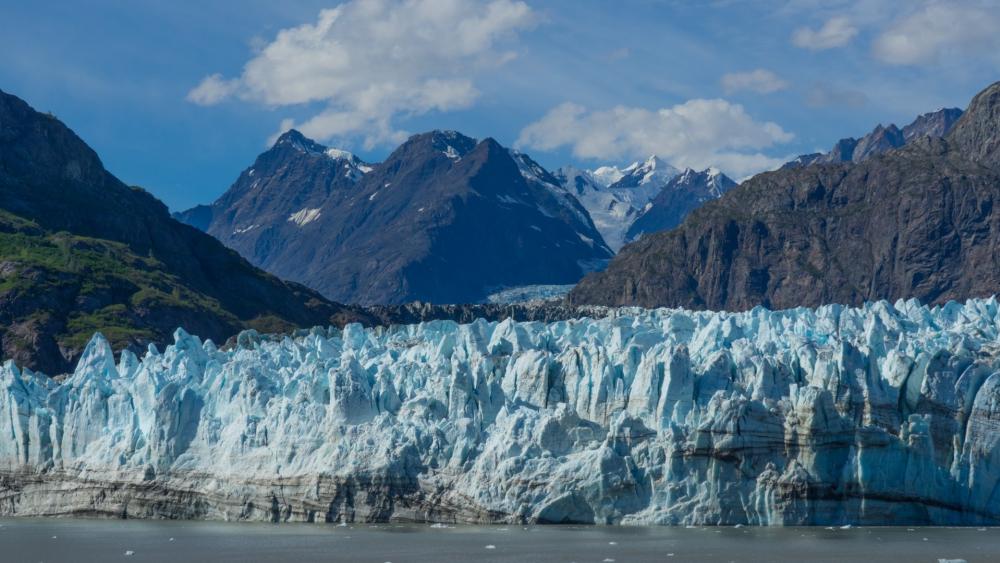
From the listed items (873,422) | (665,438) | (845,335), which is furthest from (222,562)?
(845,335)

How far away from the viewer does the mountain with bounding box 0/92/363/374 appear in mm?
129875

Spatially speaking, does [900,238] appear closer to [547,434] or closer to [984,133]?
[984,133]

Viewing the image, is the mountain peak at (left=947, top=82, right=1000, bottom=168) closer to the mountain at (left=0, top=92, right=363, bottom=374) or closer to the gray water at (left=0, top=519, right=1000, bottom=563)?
the mountain at (left=0, top=92, right=363, bottom=374)

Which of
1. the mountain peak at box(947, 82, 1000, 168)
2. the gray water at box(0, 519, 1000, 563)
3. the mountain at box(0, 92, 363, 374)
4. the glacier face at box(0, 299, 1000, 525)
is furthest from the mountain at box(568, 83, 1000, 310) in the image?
the gray water at box(0, 519, 1000, 563)

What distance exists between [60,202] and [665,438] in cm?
12297

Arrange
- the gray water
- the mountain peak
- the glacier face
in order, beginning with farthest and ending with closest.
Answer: the mountain peak
the glacier face
the gray water

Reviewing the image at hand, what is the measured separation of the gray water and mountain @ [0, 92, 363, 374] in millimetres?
72065

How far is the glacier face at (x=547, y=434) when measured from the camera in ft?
176

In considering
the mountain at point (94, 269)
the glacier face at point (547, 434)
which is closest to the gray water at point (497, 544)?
the glacier face at point (547, 434)

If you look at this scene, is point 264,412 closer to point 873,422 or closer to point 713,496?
point 713,496

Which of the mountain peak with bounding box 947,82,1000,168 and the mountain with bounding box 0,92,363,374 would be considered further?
the mountain peak with bounding box 947,82,1000,168

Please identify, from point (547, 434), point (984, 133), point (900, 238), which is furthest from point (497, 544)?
point (984, 133)

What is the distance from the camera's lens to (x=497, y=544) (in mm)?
51406

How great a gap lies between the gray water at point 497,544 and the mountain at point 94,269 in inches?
A: 2837
